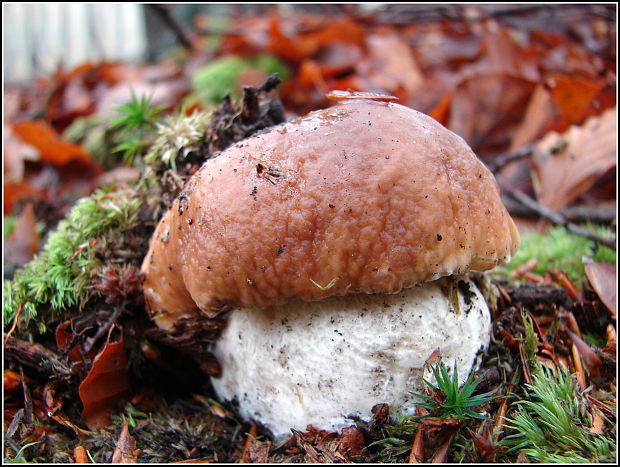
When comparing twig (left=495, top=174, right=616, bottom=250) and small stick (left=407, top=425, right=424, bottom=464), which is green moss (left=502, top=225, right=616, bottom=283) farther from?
small stick (left=407, top=425, right=424, bottom=464)

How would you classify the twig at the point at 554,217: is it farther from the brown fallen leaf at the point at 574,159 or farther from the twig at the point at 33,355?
the twig at the point at 33,355

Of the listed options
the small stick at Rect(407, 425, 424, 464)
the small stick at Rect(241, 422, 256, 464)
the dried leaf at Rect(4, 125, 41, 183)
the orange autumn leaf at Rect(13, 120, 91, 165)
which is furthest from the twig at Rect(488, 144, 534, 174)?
the dried leaf at Rect(4, 125, 41, 183)

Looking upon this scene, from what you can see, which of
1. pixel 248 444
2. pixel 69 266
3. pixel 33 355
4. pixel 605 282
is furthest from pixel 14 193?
pixel 605 282

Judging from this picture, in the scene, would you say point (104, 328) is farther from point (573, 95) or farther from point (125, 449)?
point (573, 95)

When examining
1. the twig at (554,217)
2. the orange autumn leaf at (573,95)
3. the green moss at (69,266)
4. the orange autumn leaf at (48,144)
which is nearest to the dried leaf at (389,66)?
the orange autumn leaf at (573,95)

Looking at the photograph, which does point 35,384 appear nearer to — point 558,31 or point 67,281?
point 67,281

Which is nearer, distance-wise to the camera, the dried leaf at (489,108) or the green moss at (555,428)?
the green moss at (555,428)
